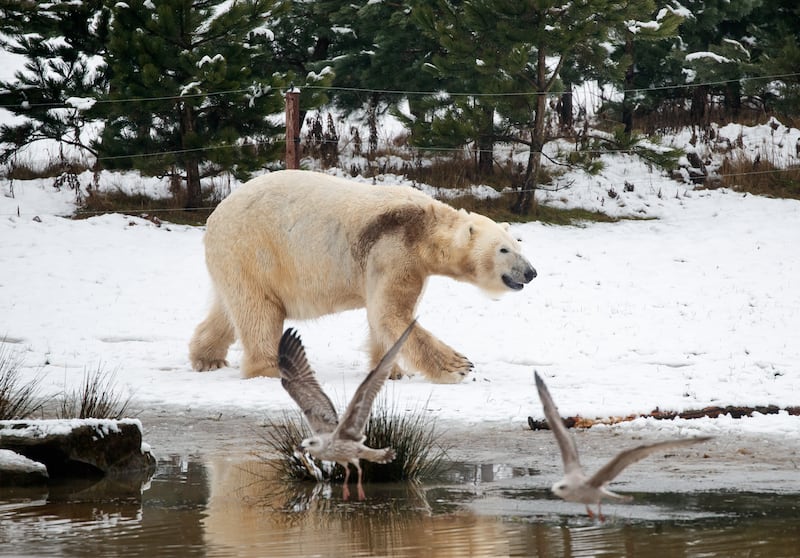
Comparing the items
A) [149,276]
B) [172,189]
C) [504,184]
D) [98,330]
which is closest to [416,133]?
[504,184]

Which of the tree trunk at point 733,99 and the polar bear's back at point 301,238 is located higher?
the polar bear's back at point 301,238

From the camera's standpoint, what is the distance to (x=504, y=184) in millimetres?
20781

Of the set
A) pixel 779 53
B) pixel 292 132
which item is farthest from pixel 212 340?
pixel 779 53

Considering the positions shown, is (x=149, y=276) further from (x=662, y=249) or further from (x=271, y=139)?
(x=662, y=249)

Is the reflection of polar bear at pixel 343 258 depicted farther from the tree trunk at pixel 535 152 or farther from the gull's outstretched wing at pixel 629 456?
the tree trunk at pixel 535 152

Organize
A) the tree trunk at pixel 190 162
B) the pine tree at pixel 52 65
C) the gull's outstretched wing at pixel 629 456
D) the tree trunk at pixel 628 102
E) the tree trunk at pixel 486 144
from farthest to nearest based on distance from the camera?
1. the tree trunk at pixel 628 102
2. the tree trunk at pixel 486 144
3. the pine tree at pixel 52 65
4. the tree trunk at pixel 190 162
5. the gull's outstretched wing at pixel 629 456

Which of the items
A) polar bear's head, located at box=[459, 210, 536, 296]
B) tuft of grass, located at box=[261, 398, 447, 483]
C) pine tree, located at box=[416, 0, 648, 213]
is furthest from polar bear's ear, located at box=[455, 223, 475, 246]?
pine tree, located at box=[416, 0, 648, 213]

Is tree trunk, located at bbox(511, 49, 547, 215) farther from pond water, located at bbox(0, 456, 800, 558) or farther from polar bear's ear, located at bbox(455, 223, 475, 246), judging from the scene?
pond water, located at bbox(0, 456, 800, 558)

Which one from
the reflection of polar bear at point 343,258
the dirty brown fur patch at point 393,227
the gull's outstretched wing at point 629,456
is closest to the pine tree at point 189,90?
the reflection of polar bear at point 343,258

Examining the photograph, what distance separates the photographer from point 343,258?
35.1ft

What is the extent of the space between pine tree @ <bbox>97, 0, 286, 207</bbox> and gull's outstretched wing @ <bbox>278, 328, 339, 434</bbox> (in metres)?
12.2

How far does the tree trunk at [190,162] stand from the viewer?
1884 centimetres

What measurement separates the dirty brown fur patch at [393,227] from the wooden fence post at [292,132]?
640cm

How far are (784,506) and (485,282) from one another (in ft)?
15.7
